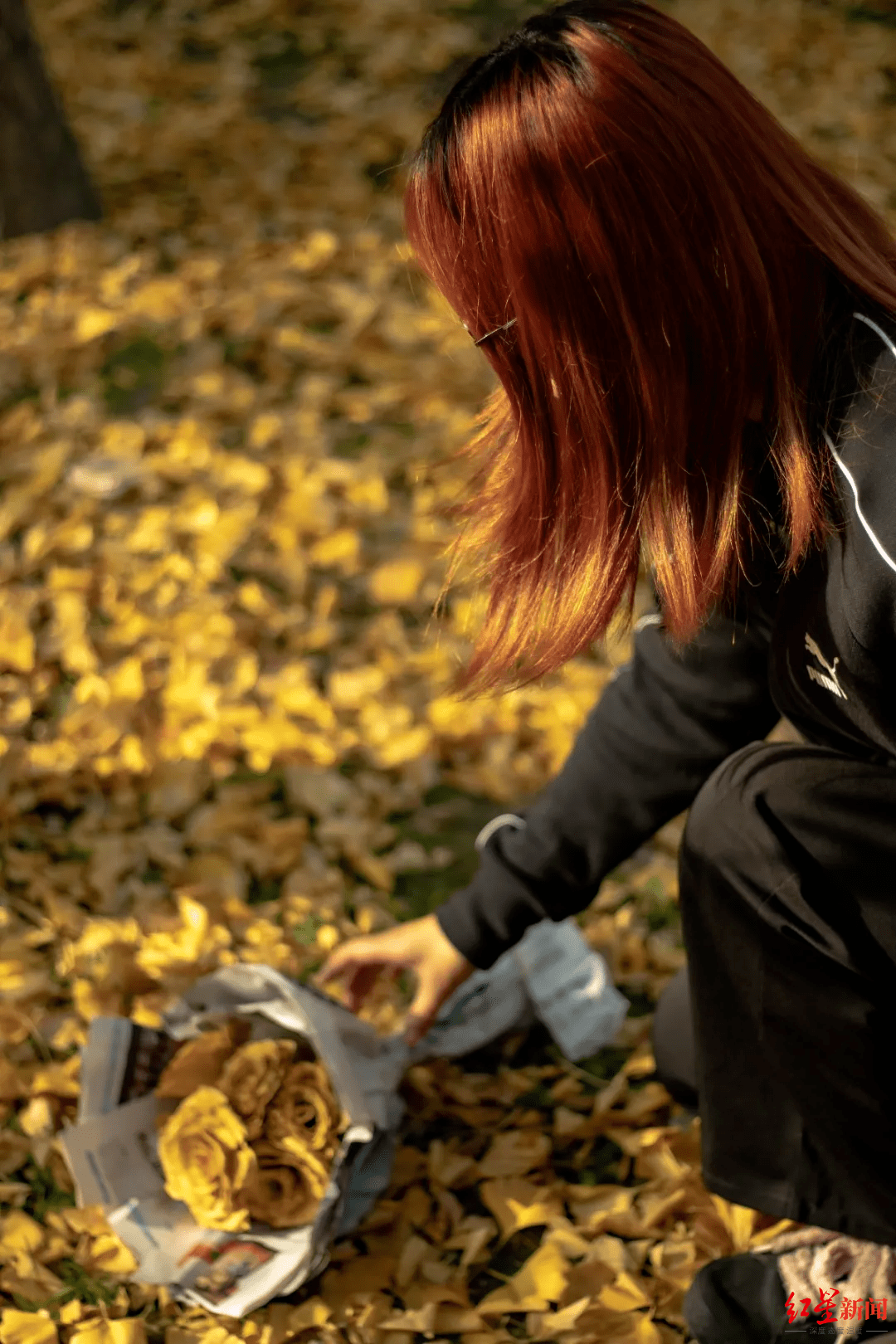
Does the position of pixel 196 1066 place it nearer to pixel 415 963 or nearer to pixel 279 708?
pixel 415 963

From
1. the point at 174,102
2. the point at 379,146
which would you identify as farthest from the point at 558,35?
the point at 174,102

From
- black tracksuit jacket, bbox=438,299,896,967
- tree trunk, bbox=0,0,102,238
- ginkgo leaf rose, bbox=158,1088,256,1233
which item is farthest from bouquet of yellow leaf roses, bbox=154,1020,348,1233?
tree trunk, bbox=0,0,102,238

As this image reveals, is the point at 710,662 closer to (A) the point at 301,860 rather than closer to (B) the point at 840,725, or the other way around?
(B) the point at 840,725

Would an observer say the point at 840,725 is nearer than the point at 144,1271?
Yes

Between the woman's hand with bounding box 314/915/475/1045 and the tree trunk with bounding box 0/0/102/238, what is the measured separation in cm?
268

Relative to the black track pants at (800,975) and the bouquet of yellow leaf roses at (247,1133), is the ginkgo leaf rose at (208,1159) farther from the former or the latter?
the black track pants at (800,975)

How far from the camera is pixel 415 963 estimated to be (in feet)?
5.61

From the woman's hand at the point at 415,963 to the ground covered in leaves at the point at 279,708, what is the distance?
0.20 m

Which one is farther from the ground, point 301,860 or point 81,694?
point 81,694

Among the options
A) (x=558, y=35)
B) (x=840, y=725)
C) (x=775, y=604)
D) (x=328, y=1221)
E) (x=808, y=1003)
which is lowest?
(x=328, y=1221)

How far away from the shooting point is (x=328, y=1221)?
5.16 ft

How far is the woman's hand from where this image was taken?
5.49 feet

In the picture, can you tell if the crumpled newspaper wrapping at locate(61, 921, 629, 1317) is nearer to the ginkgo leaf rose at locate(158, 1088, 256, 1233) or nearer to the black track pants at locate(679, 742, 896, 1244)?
the ginkgo leaf rose at locate(158, 1088, 256, 1233)

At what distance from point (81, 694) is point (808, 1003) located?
157cm
